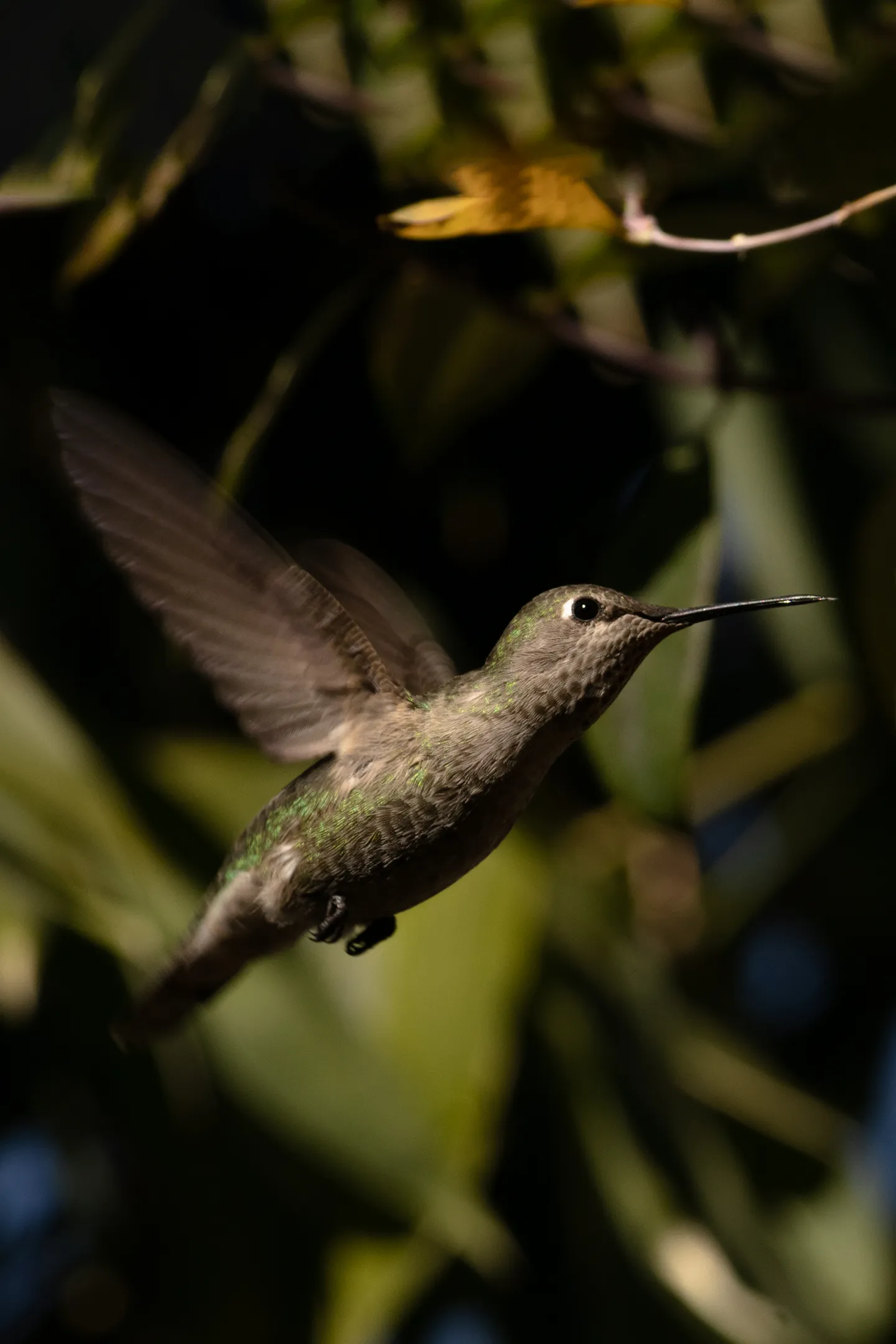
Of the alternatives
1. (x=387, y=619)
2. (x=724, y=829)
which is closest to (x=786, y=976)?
(x=724, y=829)

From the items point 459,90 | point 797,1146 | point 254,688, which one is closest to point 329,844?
point 254,688

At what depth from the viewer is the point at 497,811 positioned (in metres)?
1.11

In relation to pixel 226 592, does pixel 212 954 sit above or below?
below

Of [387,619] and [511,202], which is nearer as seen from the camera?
[511,202]

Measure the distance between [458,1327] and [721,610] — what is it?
139 cm

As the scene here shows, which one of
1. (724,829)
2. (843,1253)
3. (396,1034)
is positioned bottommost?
(843,1253)

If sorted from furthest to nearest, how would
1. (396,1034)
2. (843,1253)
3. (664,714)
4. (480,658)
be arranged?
1. (843,1253)
2. (480,658)
3. (396,1034)
4. (664,714)

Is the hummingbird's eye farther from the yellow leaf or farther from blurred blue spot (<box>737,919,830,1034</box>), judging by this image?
blurred blue spot (<box>737,919,830,1034</box>)

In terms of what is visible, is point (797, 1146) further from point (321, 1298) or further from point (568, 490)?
point (568, 490)

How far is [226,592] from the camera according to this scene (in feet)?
3.85

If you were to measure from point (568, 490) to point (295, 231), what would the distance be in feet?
1.42

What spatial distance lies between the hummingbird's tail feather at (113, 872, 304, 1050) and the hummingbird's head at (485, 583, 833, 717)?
1.01ft

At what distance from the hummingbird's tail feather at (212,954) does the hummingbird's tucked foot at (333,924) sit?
0.21ft

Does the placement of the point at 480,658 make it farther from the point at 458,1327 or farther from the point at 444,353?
the point at 458,1327
